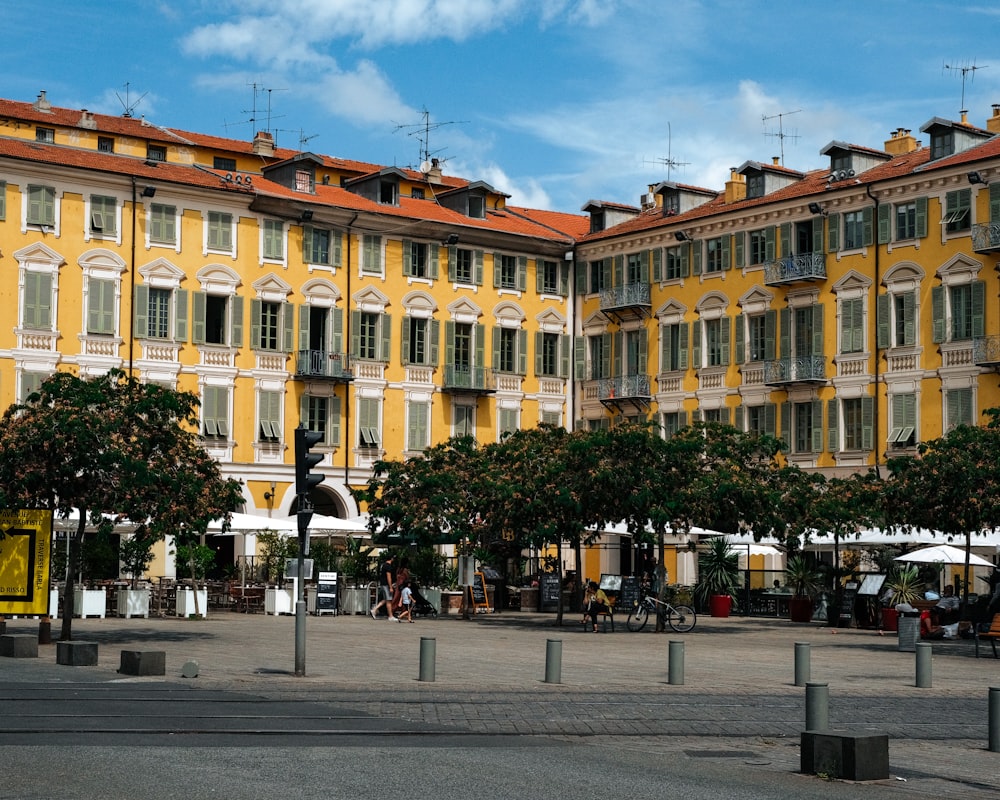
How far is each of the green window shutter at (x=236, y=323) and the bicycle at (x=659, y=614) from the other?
2188 cm

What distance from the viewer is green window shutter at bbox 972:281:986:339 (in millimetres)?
51969

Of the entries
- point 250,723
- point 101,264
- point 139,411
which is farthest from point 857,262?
point 250,723

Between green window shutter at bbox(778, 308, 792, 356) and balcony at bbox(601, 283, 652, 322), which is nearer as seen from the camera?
green window shutter at bbox(778, 308, 792, 356)

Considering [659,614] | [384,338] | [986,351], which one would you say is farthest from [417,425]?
[659,614]

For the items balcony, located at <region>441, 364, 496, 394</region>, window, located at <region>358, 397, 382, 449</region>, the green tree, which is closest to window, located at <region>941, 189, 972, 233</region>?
balcony, located at <region>441, 364, 496, 394</region>

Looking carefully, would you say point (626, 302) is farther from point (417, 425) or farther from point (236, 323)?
point (236, 323)

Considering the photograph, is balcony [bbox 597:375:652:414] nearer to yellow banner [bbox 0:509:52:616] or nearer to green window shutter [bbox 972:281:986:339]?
green window shutter [bbox 972:281:986:339]

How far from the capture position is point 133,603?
41.3 metres

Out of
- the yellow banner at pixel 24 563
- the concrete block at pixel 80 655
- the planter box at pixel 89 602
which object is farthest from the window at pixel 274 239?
the concrete block at pixel 80 655

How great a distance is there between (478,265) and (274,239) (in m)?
8.45

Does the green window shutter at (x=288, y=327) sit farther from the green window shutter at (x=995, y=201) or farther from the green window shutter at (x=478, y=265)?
the green window shutter at (x=995, y=201)

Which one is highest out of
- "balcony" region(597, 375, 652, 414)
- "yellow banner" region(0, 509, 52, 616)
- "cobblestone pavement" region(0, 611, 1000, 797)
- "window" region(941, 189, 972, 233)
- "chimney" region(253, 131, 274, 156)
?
"chimney" region(253, 131, 274, 156)

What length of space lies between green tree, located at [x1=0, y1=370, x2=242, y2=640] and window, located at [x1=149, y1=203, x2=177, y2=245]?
2711cm

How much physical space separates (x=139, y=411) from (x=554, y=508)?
43.7ft
